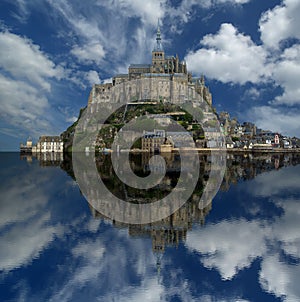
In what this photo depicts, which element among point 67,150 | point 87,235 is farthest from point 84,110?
point 87,235

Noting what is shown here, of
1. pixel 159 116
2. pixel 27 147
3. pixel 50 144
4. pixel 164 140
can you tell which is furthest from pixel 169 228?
pixel 27 147

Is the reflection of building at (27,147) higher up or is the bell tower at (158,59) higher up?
the bell tower at (158,59)

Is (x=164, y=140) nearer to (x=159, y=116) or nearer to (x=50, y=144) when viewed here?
(x=159, y=116)

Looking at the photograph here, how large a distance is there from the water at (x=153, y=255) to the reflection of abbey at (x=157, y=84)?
243ft

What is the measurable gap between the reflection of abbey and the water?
74.1 m

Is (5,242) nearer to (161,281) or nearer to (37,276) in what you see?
(37,276)

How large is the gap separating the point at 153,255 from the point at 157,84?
80205 millimetres

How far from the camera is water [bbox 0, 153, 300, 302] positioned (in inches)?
279

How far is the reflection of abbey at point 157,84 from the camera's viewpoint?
85312mm

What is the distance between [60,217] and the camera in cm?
1315

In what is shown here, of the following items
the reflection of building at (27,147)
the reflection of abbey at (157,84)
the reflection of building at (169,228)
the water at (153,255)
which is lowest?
the water at (153,255)

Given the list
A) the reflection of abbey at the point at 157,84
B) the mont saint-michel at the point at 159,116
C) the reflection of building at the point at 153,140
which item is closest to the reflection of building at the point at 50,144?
the mont saint-michel at the point at 159,116

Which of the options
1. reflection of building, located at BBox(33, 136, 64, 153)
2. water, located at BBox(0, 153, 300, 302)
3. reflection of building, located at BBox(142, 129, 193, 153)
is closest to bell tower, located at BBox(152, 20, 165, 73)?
reflection of building, located at BBox(142, 129, 193, 153)

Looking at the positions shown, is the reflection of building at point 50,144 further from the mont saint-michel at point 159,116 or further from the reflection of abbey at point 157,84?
the reflection of abbey at point 157,84
